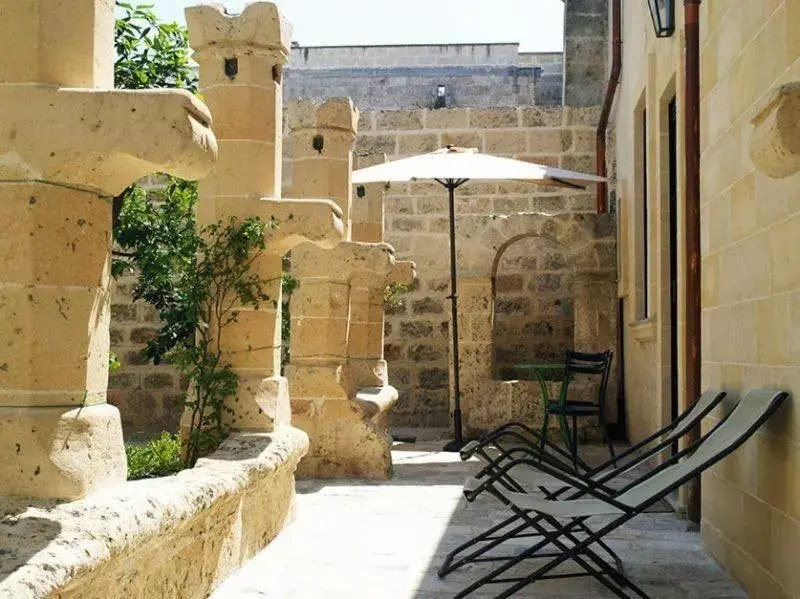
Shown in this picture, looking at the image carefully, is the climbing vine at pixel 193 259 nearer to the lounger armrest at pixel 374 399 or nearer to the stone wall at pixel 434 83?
the lounger armrest at pixel 374 399

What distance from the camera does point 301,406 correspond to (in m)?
7.17

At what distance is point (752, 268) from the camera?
4.05m

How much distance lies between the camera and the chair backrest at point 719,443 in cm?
356

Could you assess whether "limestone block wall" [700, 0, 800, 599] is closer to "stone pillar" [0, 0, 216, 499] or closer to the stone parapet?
"stone pillar" [0, 0, 216, 499]

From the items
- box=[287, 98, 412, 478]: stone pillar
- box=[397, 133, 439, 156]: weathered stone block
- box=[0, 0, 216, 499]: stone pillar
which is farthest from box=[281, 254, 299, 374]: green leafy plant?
box=[0, 0, 216, 499]: stone pillar

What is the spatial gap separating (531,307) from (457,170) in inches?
125

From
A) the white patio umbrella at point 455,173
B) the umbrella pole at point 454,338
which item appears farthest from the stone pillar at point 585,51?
the umbrella pole at point 454,338

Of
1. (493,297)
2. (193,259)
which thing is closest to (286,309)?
(493,297)

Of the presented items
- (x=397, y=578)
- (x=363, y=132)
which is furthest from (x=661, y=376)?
(x=363, y=132)

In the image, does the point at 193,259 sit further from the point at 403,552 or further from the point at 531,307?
the point at 531,307

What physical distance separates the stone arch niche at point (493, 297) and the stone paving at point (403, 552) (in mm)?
2821

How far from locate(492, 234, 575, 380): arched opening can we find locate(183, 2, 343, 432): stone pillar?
622 centimetres

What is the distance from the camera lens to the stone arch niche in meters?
9.80

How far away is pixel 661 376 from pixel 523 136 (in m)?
5.16
